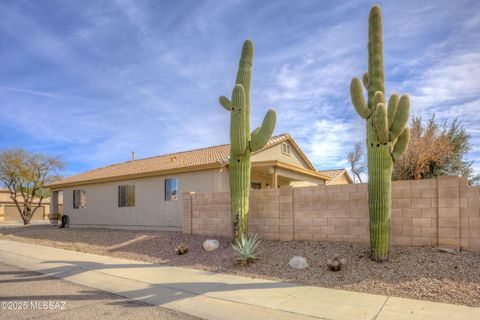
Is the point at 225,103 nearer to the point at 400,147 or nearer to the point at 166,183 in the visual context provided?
the point at 400,147

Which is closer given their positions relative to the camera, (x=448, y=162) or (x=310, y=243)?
(x=310, y=243)

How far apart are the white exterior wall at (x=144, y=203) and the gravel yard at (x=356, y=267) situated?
3.72 meters

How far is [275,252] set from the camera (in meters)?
9.88

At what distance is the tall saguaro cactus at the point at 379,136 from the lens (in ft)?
26.6

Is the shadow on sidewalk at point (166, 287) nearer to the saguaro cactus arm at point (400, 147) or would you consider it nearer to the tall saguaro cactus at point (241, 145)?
the tall saguaro cactus at point (241, 145)

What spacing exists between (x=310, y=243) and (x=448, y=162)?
42.0ft

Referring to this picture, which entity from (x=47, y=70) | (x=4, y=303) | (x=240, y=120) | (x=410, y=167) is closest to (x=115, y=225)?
(x=47, y=70)

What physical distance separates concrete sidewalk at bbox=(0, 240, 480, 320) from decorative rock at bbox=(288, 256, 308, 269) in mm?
1070

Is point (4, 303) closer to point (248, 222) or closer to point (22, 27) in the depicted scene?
point (248, 222)

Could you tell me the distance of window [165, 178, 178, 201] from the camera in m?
17.0

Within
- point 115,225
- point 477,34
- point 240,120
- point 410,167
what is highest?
point 477,34

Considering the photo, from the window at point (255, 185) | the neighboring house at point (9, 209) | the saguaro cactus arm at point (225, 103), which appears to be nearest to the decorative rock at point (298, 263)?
the saguaro cactus arm at point (225, 103)

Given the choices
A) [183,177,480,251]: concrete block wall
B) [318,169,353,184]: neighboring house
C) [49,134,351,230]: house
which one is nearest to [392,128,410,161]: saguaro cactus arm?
[183,177,480,251]: concrete block wall

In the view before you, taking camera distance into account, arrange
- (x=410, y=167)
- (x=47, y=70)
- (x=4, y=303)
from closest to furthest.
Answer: (x=4, y=303) < (x=47, y=70) < (x=410, y=167)
